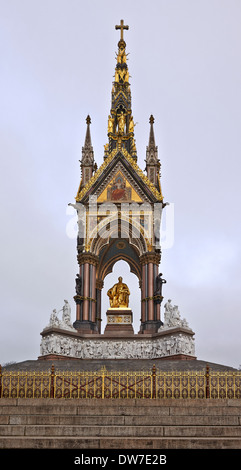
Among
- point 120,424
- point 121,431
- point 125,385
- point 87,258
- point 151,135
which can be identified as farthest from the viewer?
point 151,135

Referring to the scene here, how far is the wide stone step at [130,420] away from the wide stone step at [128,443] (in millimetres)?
2251

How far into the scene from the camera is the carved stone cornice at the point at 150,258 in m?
31.8

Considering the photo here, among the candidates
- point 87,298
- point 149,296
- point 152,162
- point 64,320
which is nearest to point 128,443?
point 64,320

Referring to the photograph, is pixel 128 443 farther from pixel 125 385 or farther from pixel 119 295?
pixel 119 295

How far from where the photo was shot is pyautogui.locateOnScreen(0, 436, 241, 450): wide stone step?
439 inches

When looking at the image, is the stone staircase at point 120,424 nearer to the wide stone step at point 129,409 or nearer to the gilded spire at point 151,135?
the wide stone step at point 129,409

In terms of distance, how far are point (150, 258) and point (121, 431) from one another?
19.8 meters

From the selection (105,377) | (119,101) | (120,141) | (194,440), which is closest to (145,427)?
(194,440)

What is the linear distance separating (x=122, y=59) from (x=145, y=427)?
32.1 meters

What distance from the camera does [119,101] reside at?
37.5m

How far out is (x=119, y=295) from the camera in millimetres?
32656

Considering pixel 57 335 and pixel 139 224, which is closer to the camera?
pixel 57 335
